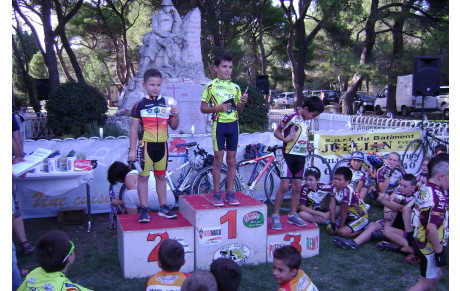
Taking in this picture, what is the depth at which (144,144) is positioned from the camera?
4.27m

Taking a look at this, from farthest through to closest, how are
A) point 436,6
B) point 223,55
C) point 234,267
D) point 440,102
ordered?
point 440,102 → point 436,6 → point 223,55 → point 234,267

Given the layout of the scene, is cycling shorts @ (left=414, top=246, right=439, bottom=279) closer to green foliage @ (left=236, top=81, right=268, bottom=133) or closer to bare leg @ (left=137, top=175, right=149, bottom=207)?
bare leg @ (left=137, top=175, right=149, bottom=207)

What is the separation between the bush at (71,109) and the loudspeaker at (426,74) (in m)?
8.20

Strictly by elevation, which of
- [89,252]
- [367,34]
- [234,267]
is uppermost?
[367,34]

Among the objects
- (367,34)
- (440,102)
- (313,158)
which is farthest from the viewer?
(440,102)

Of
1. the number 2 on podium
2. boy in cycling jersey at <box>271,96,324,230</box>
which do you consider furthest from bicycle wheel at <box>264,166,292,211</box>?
the number 2 on podium

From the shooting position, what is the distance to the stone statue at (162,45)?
1153 centimetres

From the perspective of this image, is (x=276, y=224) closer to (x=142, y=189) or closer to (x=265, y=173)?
(x=142, y=189)

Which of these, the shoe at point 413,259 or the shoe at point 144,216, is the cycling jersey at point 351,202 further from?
the shoe at point 144,216

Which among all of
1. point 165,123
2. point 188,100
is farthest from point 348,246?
point 188,100

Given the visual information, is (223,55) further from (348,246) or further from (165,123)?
(348,246)

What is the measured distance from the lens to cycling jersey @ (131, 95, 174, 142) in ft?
14.0

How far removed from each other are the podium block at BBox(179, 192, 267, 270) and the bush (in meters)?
7.51

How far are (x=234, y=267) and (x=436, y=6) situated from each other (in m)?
15.6
